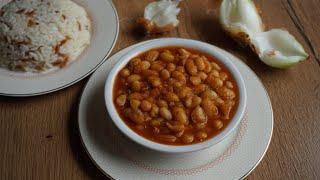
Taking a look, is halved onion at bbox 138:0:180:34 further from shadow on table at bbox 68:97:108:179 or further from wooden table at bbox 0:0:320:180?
shadow on table at bbox 68:97:108:179

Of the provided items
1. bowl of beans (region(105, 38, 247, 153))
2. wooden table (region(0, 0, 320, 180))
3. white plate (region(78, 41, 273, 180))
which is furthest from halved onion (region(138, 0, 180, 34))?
white plate (region(78, 41, 273, 180))

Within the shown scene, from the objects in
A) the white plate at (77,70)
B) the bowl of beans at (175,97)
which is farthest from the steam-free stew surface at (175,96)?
the white plate at (77,70)

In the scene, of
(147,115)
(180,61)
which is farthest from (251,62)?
(147,115)

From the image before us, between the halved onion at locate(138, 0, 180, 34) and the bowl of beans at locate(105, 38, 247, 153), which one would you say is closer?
the bowl of beans at locate(105, 38, 247, 153)

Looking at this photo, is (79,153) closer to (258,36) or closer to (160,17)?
(160,17)

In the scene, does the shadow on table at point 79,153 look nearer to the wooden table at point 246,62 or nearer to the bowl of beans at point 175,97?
the wooden table at point 246,62

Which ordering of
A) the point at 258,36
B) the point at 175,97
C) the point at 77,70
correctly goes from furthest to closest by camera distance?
the point at 258,36 → the point at 77,70 → the point at 175,97

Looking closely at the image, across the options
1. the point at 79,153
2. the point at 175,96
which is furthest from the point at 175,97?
the point at 79,153
